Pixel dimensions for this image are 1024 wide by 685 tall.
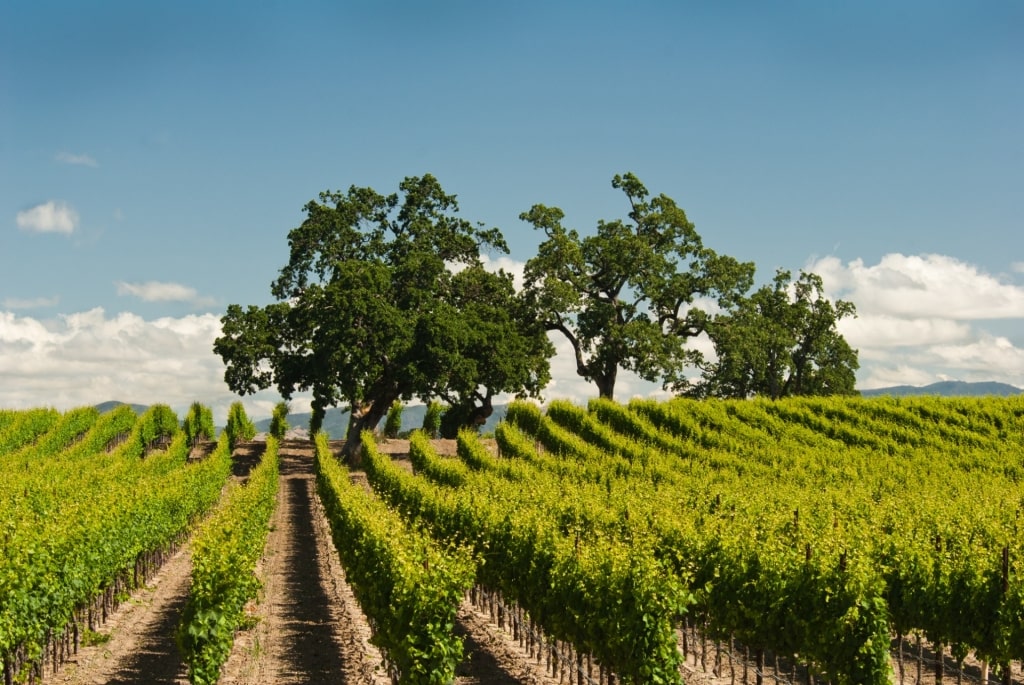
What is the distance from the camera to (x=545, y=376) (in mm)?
58531

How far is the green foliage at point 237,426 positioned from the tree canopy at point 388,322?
1282cm

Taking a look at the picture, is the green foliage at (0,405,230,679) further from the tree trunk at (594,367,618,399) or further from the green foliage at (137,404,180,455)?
the tree trunk at (594,367,618,399)

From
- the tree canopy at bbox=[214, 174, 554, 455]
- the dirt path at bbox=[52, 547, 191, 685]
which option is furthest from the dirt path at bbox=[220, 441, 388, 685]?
the tree canopy at bbox=[214, 174, 554, 455]

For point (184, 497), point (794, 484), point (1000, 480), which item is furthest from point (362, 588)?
point (1000, 480)

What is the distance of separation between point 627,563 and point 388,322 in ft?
124

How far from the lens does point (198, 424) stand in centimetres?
7481

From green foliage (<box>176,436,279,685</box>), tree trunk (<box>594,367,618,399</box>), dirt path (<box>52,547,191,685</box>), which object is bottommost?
dirt path (<box>52,547,191,685</box>)

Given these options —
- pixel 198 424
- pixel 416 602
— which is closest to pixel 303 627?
pixel 416 602

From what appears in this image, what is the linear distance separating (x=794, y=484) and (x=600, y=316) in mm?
23126

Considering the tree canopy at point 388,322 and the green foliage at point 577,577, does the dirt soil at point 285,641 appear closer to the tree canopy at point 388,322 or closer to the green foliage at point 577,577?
the green foliage at point 577,577

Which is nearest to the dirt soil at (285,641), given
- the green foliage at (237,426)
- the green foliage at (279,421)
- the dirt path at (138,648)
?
the dirt path at (138,648)

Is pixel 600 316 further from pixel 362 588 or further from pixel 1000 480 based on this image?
pixel 362 588

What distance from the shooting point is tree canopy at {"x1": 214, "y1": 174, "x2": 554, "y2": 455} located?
52281 mm

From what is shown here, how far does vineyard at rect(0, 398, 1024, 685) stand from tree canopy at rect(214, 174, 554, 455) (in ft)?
39.8
